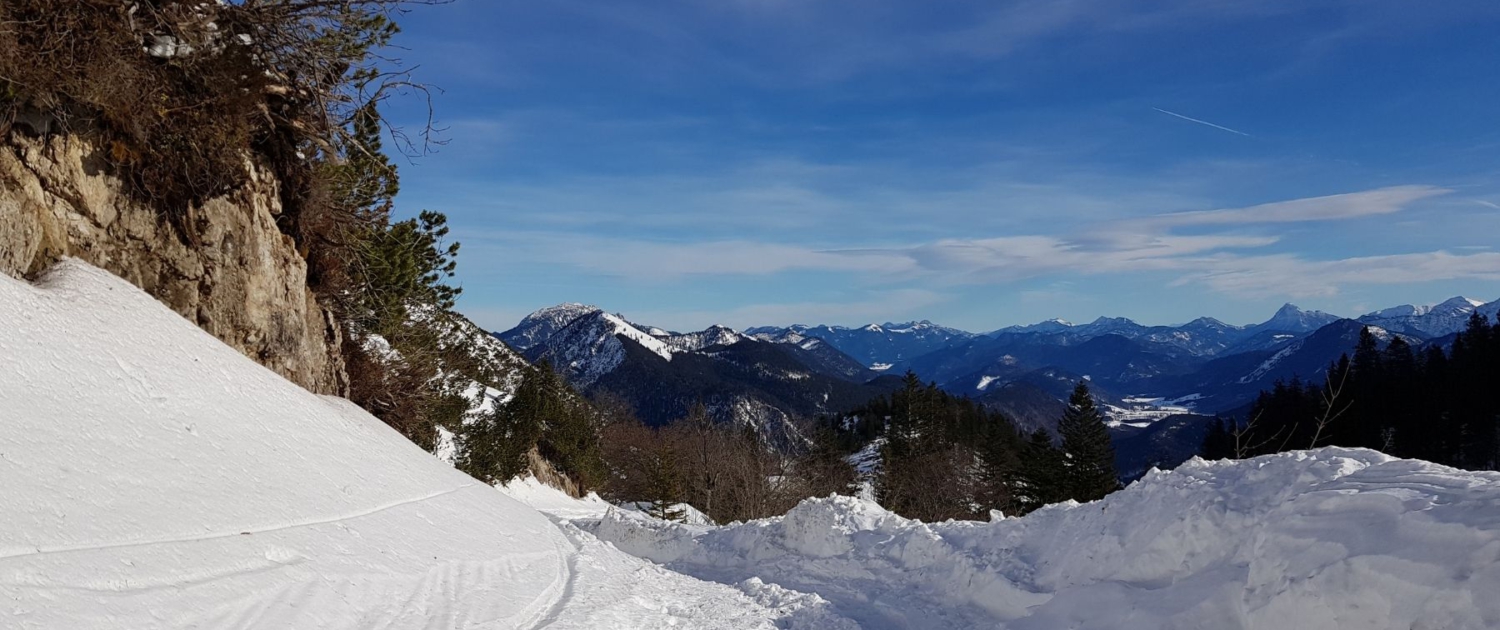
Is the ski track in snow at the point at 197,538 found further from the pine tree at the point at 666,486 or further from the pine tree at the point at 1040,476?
the pine tree at the point at 1040,476

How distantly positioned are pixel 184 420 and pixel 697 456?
120 feet

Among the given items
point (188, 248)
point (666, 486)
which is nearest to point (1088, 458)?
point (666, 486)

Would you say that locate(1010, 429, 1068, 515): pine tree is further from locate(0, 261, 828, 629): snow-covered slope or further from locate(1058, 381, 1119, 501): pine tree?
locate(0, 261, 828, 629): snow-covered slope

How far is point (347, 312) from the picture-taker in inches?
576

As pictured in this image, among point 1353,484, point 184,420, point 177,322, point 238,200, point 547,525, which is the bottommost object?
point 547,525

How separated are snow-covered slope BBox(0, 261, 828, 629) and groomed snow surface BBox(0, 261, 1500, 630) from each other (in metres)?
0.02

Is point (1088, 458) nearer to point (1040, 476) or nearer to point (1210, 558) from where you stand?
point (1040, 476)

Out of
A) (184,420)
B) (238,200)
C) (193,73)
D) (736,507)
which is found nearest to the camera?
(184,420)

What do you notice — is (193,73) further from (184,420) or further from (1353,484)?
(1353,484)

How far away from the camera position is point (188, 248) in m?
9.48

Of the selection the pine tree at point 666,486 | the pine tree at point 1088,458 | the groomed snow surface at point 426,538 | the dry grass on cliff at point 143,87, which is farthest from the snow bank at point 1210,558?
the pine tree at point 1088,458

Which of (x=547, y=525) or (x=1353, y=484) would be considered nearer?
(x=1353, y=484)

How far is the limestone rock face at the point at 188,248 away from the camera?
7.34 m

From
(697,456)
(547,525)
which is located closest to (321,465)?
(547,525)
